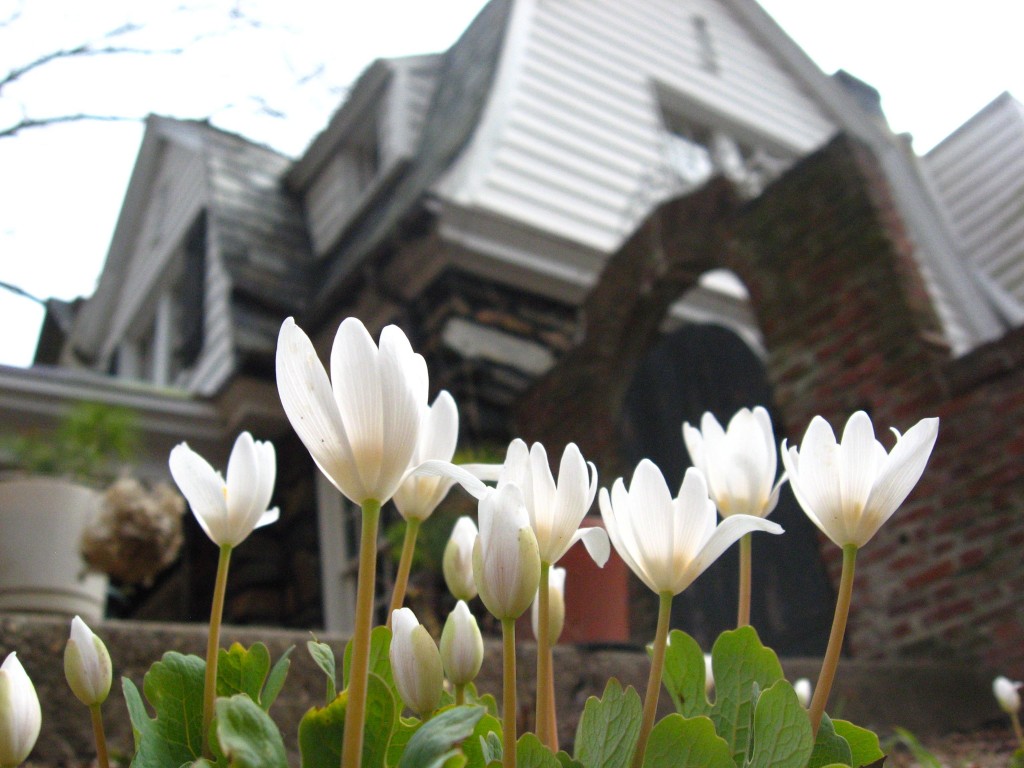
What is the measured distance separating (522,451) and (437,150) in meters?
6.29

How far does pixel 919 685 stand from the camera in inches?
121

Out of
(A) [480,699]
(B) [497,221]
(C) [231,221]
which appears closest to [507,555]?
(A) [480,699]

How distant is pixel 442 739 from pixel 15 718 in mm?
345

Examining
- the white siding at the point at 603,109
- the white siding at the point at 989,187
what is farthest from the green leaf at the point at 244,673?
the white siding at the point at 989,187

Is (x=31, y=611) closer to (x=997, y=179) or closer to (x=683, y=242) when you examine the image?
(x=683, y=242)

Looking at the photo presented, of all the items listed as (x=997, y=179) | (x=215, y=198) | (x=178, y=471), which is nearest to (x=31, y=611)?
(x=178, y=471)

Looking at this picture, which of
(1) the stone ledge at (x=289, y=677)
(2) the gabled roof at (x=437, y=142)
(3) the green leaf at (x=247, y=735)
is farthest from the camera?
(2) the gabled roof at (x=437, y=142)

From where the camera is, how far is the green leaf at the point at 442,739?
1.68 ft

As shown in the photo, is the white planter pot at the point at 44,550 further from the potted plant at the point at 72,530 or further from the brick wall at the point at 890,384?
the brick wall at the point at 890,384

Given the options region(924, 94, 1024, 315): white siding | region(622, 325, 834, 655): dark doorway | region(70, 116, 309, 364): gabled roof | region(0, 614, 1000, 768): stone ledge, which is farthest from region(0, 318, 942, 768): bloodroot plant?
region(924, 94, 1024, 315): white siding

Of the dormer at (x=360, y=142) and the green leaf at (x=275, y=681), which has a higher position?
the dormer at (x=360, y=142)

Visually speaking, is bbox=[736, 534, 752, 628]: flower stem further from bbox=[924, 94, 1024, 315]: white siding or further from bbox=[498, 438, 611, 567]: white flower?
bbox=[924, 94, 1024, 315]: white siding

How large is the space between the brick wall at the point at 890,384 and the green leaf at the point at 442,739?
309 cm

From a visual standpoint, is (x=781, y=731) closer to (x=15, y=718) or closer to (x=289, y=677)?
(x=15, y=718)
